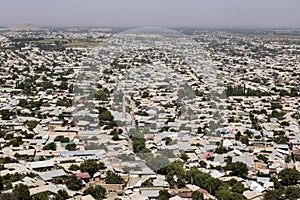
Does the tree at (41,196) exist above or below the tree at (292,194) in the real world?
above

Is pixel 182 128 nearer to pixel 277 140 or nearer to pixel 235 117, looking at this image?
pixel 277 140

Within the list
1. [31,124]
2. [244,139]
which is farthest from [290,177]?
[31,124]

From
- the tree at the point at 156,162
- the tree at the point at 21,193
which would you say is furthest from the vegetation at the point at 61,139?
the tree at the point at 21,193

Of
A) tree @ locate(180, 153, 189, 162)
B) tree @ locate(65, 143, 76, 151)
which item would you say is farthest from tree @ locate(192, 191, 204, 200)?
tree @ locate(65, 143, 76, 151)

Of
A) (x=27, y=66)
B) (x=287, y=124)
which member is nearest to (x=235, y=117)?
(x=287, y=124)

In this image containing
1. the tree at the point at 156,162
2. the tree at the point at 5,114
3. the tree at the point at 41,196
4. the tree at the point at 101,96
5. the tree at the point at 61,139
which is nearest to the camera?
the tree at the point at 41,196

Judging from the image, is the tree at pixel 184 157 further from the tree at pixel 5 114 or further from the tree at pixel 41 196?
the tree at pixel 5 114
